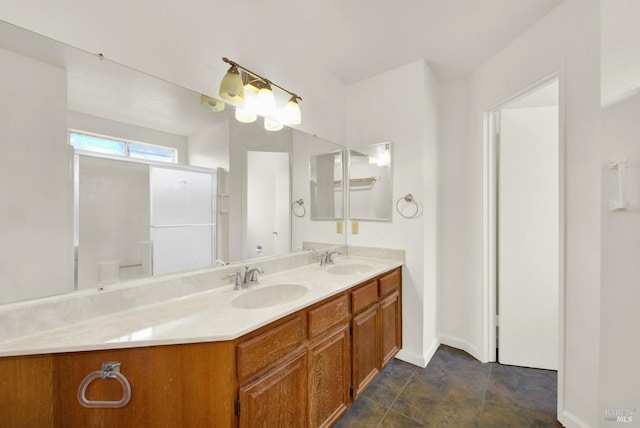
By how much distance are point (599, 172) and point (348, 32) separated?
5.54ft

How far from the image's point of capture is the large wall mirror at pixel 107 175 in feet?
2.86

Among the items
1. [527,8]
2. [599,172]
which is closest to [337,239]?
[599,172]

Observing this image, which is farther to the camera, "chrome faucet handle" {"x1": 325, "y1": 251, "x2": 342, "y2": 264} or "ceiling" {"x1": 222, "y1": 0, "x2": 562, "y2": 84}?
"chrome faucet handle" {"x1": 325, "y1": 251, "x2": 342, "y2": 264}

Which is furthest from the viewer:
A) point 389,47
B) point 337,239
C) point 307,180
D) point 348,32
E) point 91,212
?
point 337,239

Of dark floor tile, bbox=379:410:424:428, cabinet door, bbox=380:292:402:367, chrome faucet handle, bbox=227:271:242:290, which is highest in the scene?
chrome faucet handle, bbox=227:271:242:290

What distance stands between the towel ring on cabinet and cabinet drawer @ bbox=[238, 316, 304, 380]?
34cm

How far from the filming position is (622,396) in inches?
49.6

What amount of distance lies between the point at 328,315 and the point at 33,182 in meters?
1.28

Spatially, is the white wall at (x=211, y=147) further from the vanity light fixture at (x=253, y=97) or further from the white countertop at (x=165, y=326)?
the white countertop at (x=165, y=326)

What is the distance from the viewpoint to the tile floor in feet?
5.08

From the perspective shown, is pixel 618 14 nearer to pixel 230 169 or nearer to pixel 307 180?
pixel 307 180

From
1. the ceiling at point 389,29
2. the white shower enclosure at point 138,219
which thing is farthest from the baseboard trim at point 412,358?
the ceiling at point 389,29

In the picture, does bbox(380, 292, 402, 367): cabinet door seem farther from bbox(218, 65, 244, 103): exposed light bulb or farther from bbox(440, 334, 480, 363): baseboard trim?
bbox(218, 65, 244, 103): exposed light bulb

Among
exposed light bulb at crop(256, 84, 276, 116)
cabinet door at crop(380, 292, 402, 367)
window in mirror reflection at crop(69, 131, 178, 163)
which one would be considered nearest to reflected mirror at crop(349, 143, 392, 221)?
cabinet door at crop(380, 292, 402, 367)
